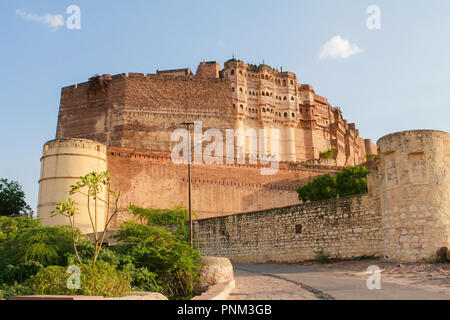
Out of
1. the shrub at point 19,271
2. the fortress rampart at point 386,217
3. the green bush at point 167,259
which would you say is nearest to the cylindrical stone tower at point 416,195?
the fortress rampart at point 386,217

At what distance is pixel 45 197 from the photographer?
87.7 ft

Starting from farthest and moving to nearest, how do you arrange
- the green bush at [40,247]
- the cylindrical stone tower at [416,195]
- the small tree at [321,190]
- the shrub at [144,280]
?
the small tree at [321,190] → the cylindrical stone tower at [416,195] → the green bush at [40,247] → the shrub at [144,280]

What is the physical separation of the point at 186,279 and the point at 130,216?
77.3 feet

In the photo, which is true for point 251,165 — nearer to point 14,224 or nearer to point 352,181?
point 352,181

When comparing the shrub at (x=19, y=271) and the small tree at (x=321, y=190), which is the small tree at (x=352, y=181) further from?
the shrub at (x=19, y=271)

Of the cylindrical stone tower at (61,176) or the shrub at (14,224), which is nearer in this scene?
the shrub at (14,224)

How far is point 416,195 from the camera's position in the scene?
12367mm

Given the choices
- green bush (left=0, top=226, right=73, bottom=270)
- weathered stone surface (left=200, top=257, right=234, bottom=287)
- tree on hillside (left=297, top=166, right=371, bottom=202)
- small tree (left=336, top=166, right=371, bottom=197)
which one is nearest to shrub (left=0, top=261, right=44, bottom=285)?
green bush (left=0, top=226, right=73, bottom=270)

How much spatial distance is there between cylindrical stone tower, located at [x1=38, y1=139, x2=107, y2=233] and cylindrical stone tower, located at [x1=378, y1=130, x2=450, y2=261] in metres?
18.6

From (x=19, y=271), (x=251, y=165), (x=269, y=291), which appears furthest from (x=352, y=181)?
(x=19, y=271)

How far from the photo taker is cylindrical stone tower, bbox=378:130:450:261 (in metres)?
12.0

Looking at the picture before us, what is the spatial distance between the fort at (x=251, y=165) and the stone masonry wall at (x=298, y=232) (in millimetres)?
39

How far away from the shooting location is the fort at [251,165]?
12.6 metres
